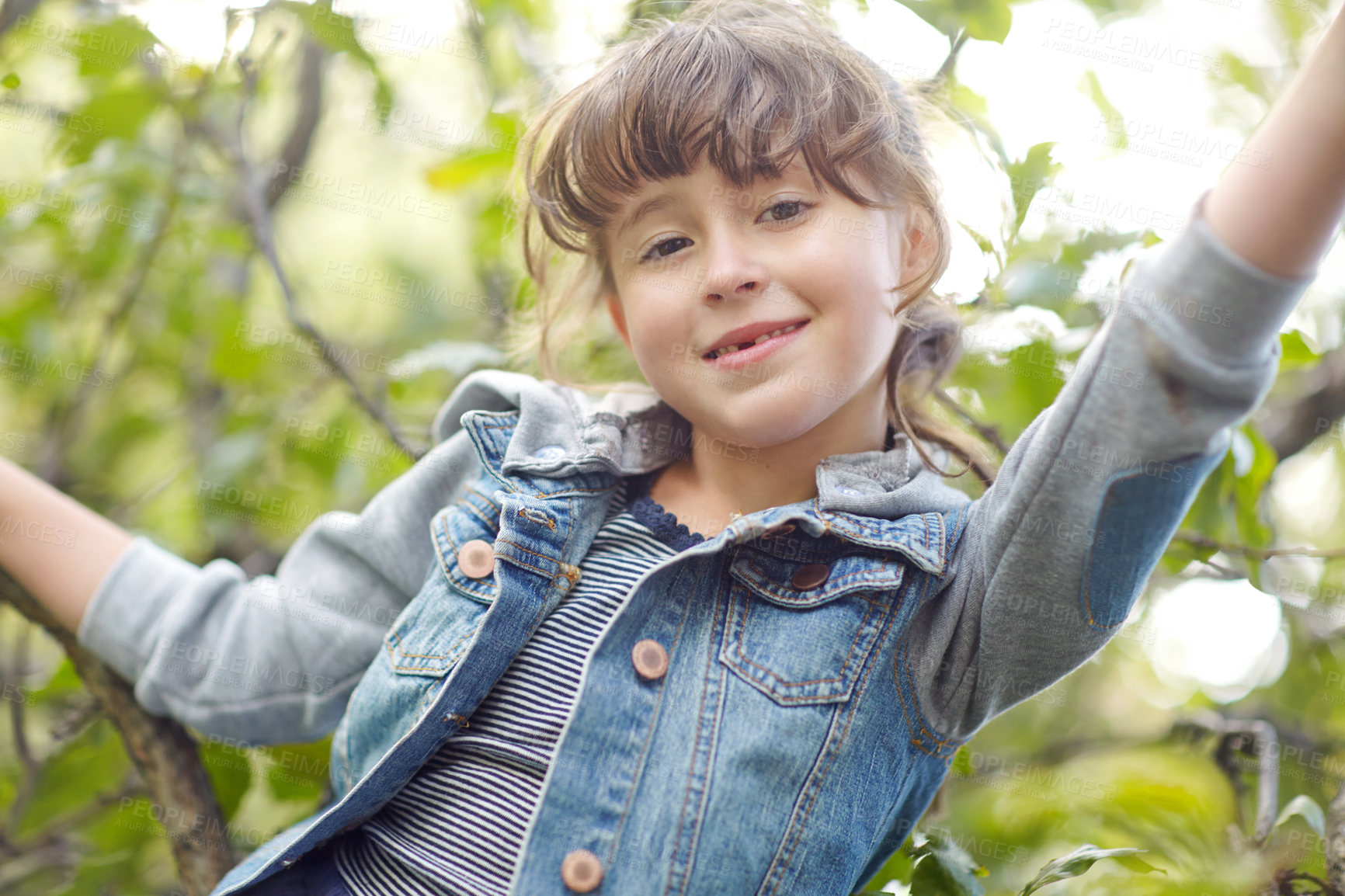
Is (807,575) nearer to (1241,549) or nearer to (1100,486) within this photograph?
(1100,486)

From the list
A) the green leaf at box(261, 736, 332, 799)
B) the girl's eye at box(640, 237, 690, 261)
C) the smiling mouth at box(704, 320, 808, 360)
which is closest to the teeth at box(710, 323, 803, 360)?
the smiling mouth at box(704, 320, 808, 360)

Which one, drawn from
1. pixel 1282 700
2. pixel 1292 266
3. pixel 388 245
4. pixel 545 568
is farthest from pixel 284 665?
pixel 388 245

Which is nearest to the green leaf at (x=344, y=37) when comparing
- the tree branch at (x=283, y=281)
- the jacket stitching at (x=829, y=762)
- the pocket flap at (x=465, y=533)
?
the tree branch at (x=283, y=281)

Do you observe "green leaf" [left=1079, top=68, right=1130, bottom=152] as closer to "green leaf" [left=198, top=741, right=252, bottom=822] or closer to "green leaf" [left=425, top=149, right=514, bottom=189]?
"green leaf" [left=425, top=149, right=514, bottom=189]

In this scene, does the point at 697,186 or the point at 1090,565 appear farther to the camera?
the point at 697,186

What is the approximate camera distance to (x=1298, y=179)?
0.55 m

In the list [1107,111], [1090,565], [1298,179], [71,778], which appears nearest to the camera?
[1298,179]

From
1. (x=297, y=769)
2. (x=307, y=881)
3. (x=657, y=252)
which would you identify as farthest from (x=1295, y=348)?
(x=297, y=769)

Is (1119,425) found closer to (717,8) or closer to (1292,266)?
(1292,266)

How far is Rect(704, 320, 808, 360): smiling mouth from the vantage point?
2.68 feet

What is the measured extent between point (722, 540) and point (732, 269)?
23 cm

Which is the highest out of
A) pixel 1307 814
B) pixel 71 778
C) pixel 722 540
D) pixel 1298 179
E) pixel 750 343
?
pixel 1298 179

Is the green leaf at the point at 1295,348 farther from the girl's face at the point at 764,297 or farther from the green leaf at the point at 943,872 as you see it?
the green leaf at the point at 943,872

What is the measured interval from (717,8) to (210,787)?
1016 millimetres
